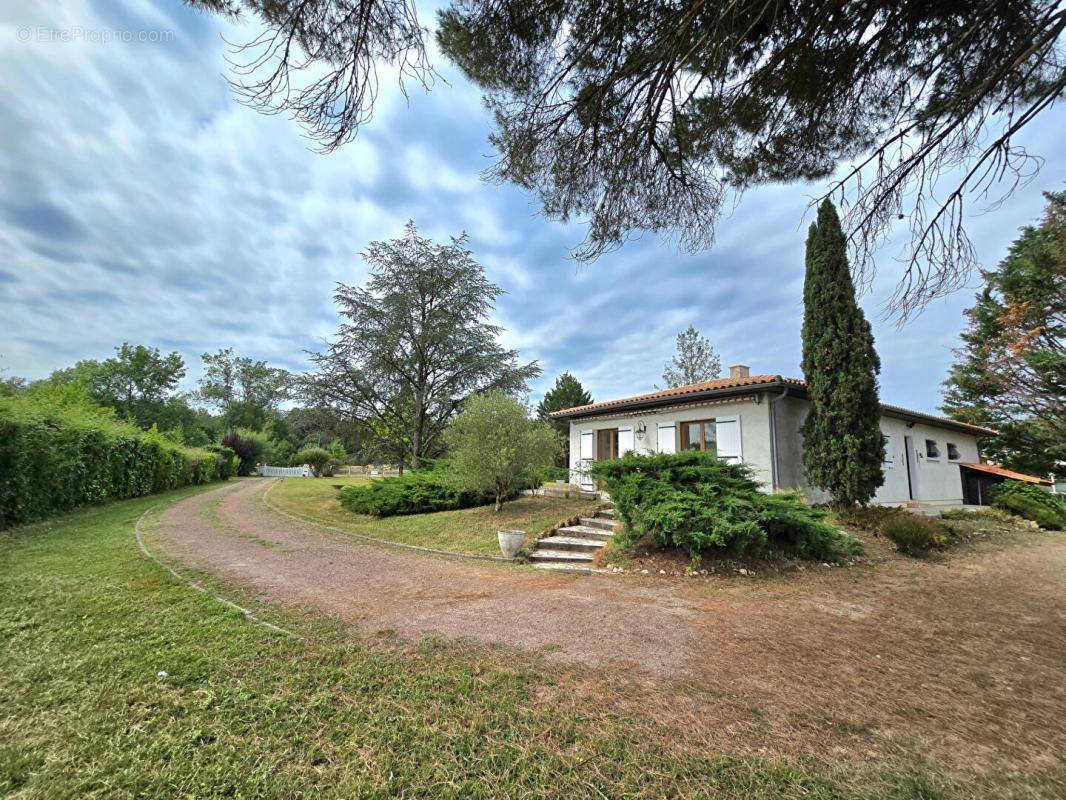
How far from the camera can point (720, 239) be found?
4836 millimetres

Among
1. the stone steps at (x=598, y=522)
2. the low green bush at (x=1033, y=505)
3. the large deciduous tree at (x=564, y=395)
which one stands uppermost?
the large deciduous tree at (x=564, y=395)

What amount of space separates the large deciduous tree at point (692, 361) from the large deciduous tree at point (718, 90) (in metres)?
27.0

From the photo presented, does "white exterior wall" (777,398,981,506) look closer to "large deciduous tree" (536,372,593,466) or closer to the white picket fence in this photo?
"large deciduous tree" (536,372,593,466)

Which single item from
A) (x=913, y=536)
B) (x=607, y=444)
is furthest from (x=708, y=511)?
(x=607, y=444)

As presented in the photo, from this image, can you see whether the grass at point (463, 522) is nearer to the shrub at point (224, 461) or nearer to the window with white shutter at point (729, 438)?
the window with white shutter at point (729, 438)

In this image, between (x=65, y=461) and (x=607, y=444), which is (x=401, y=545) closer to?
(x=607, y=444)

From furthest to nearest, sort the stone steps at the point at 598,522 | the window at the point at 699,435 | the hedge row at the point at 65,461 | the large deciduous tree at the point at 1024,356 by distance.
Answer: the large deciduous tree at the point at 1024,356
the window at the point at 699,435
the stone steps at the point at 598,522
the hedge row at the point at 65,461

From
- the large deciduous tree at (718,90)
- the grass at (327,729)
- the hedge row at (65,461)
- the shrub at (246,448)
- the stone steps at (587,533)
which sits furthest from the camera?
the shrub at (246,448)

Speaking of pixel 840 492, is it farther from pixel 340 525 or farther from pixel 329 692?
pixel 340 525

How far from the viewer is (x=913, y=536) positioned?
305 inches

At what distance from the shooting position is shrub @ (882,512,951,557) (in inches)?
305

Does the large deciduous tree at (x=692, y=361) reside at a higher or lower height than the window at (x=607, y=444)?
higher

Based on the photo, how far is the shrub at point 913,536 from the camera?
7.74 m

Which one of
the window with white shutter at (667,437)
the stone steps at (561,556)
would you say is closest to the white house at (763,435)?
the window with white shutter at (667,437)
